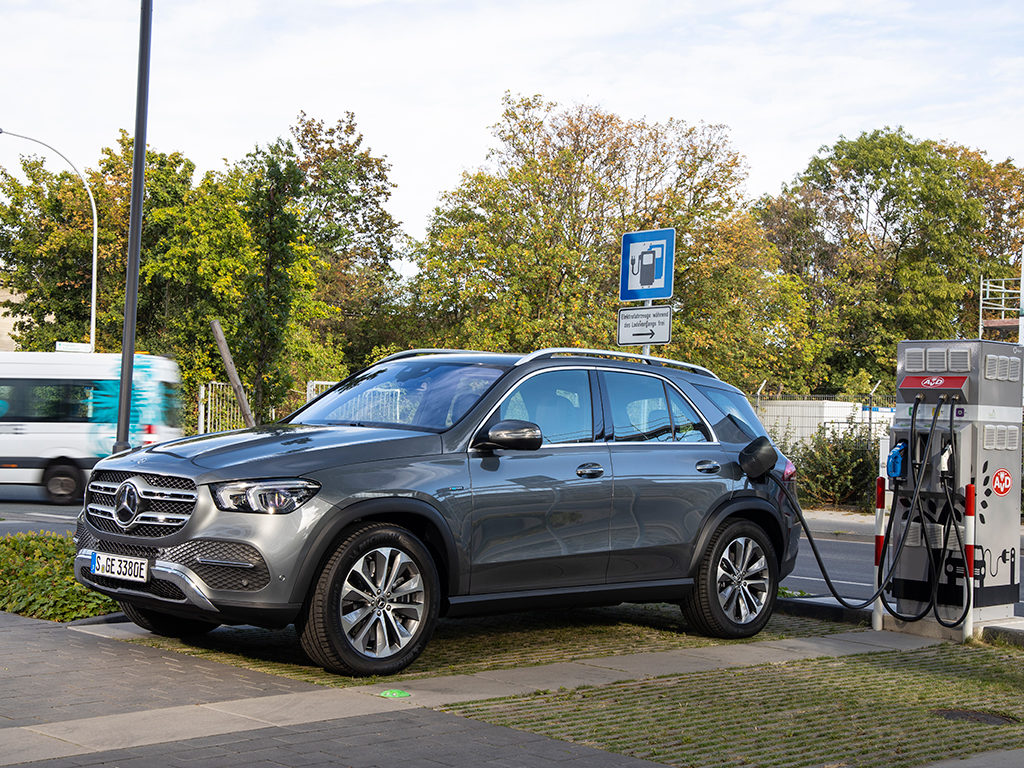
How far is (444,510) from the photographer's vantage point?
696 cm

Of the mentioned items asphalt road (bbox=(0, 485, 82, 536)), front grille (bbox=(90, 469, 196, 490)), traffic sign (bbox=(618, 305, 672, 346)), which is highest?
traffic sign (bbox=(618, 305, 672, 346))

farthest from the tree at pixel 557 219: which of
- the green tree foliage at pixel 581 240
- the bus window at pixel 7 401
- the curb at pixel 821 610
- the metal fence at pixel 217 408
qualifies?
the curb at pixel 821 610

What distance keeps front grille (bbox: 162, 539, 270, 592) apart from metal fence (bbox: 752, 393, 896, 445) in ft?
62.2

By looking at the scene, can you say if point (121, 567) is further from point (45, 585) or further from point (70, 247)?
point (70, 247)

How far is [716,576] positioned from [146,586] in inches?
148

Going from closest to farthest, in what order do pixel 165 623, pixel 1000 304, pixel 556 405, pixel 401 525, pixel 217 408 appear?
pixel 401 525
pixel 165 623
pixel 556 405
pixel 217 408
pixel 1000 304

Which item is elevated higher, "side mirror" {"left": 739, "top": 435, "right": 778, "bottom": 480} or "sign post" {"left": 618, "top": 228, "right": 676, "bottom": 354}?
"sign post" {"left": 618, "top": 228, "right": 676, "bottom": 354}

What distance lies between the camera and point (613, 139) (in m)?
38.2

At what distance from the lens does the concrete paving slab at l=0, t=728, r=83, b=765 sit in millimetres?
4863

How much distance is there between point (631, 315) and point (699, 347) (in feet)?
84.2

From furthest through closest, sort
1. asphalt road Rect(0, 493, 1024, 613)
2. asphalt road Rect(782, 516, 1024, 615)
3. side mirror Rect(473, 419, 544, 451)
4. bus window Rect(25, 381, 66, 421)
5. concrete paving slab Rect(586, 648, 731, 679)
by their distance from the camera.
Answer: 1. bus window Rect(25, 381, 66, 421)
2. asphalt road Rect(0, 493, 1024, 613)
3. asphalt road Rect(782, 516, 1024, 615)
4. concrete paving slab Rect(586, 648, 731, 679)
5. side mirror Rect(473, 419, 544, 451)

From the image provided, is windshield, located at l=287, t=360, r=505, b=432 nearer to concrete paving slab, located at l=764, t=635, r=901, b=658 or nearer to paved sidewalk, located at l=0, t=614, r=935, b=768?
paved sidewalk, located at l=0, t=614, r=935, b=768

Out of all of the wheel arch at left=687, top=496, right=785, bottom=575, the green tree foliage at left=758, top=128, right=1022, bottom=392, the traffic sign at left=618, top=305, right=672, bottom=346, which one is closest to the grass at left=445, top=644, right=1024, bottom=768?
the wheel arch at left=687, top=496, right=785, bottom=575

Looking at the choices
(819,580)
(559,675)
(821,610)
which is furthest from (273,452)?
(819,580)
